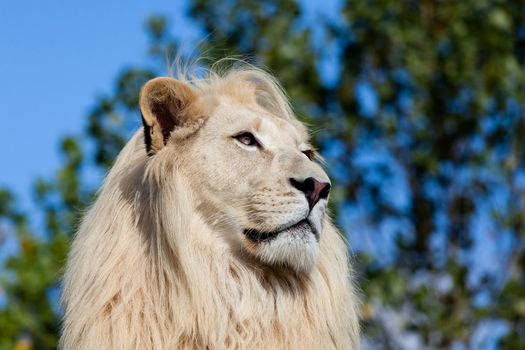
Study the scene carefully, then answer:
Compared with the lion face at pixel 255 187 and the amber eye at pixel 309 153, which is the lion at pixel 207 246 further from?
the amber eye at pixel 309 153

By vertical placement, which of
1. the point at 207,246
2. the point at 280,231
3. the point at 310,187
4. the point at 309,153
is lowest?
the point at 207,246

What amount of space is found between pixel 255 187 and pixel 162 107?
1.61ft

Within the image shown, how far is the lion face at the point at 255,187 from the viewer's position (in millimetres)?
3980

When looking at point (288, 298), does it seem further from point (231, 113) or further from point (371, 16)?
point (371, 16)

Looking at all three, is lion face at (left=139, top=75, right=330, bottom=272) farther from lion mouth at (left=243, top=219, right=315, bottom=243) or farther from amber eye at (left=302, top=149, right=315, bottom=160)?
amber eye at (left=302, top=149, right=315, bottom=160)

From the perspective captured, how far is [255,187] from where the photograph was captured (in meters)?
4.04

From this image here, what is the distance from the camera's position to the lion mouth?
3.98 m

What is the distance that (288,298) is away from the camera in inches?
163

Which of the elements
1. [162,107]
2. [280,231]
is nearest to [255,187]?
[280,231]

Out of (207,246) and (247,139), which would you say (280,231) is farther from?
(247,139)

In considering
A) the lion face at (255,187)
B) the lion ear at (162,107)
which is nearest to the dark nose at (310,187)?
the lion face at (255,187)

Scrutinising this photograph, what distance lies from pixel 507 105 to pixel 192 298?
7.90 m

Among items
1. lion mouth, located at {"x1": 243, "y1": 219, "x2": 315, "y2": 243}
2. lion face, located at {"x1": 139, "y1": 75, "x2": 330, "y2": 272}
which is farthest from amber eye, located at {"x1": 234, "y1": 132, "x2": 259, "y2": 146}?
lion mouth, located at {"x1": 243, "y1": 219, "x2": 315, "y2": 243}

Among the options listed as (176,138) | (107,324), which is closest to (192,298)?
(107,324)
